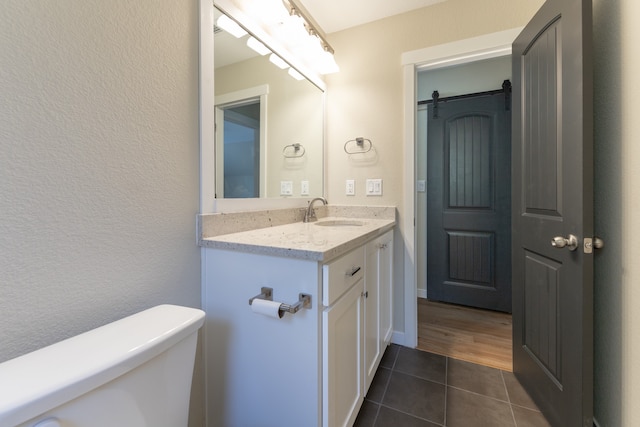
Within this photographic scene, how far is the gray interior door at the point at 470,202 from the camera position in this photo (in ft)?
7.66

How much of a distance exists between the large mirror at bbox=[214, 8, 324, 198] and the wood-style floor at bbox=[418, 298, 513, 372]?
1360 mm

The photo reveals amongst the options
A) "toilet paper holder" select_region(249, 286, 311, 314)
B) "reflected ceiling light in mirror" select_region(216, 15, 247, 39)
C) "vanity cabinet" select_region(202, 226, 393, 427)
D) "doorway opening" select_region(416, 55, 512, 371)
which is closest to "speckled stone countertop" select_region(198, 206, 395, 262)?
"vanity cabinet" select_region(202, 226, 393, 427)

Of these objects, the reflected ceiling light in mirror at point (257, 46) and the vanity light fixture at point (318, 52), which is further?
the vanity light fixture at point (318, 52)

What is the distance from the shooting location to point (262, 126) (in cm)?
149

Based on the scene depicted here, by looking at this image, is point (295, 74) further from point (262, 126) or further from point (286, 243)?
point (286, 243)

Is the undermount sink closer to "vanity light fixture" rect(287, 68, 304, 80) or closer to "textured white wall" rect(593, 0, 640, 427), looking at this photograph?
"vanity light fixture" rect(287, 68, 304, 80)

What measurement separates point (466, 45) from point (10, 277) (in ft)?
7.53

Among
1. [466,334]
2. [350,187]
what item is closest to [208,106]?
[350,187]

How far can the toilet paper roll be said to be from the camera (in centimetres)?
81

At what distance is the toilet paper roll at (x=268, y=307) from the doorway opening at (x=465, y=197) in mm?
1708

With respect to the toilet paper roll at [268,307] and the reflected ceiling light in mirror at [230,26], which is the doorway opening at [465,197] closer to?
the reflected ceiling light in mirror at [230,26]

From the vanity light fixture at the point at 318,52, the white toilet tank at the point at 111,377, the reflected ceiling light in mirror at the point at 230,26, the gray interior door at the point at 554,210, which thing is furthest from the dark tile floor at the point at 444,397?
the vanity light fixture at the point at 318,52

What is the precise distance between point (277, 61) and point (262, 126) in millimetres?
427

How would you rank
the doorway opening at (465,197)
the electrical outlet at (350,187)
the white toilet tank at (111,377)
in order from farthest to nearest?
→ 1. the doorway opening at (465,197)
2. the electrical outlet at (350,187)
3. the white toilet tank at (111,377)
